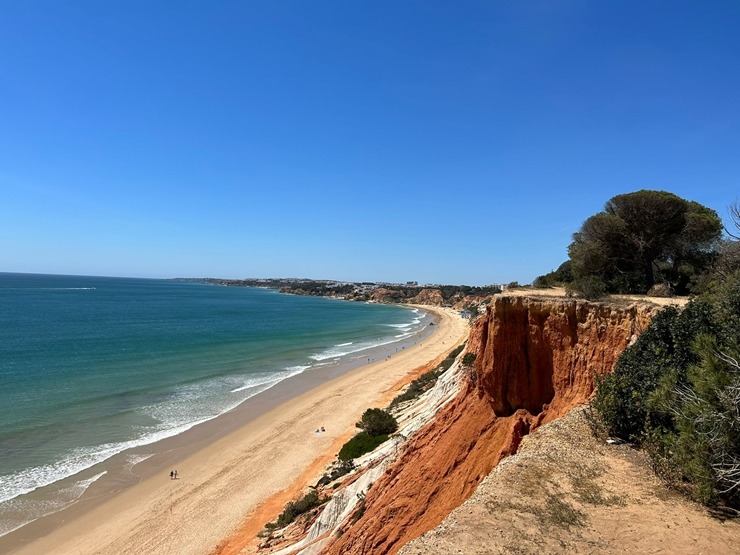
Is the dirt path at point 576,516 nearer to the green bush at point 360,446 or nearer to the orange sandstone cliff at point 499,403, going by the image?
the orange sandstone cliff at point 499,403

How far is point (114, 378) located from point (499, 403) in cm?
3605

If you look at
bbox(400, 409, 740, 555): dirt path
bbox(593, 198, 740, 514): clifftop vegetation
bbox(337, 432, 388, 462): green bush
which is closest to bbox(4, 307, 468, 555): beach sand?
bbox(337, 432, 388, 462): green bush

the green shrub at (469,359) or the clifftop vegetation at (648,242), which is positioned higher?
the clifftop vegetation at (648,242)

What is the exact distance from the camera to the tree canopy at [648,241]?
20531 millimetres

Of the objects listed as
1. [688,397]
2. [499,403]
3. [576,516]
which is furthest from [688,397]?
[499,403]

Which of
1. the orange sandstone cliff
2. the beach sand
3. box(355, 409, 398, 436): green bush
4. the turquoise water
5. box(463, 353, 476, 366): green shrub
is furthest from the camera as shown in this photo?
Answer: box(355, 409, 398, 436): green bush

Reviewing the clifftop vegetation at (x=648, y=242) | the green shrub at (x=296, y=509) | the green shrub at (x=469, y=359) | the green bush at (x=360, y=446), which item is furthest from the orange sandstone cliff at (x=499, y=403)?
the clifftop vegetation at (x=648, y=242)

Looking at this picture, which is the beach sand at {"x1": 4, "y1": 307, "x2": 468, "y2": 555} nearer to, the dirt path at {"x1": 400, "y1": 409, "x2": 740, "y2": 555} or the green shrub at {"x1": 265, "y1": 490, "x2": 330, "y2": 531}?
the green shrub at {"x1": 265, "y1": 490, "x2": 330, "y2": 531}

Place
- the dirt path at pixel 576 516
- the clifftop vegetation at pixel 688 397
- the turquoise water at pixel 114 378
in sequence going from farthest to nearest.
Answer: the turquoise water at pixel 114 378
the clifftop vegetation at pixel 688 397
the dirt path at pixel 576 516

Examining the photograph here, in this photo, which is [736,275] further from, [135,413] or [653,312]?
[135,413]

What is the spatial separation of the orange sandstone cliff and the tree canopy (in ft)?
29.8

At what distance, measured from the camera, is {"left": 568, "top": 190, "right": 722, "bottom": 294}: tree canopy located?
20.5 metres

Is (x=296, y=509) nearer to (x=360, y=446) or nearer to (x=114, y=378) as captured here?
(x=360, y=446)

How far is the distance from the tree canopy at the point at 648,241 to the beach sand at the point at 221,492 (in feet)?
56.1
